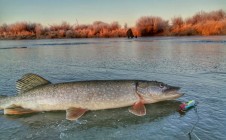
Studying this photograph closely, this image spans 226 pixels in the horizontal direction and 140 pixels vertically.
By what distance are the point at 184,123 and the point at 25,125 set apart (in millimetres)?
2279

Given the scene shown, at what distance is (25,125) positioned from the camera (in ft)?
13.9

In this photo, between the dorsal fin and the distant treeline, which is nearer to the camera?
the dorsal fin

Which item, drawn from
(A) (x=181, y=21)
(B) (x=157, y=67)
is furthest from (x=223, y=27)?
(B) (x=157, y=67)

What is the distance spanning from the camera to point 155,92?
494cm

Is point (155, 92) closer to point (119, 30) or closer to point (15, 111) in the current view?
point (15, 111)

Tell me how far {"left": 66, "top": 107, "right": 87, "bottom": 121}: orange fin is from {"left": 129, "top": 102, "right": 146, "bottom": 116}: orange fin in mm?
768

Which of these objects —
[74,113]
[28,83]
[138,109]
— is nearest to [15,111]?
[28,83]

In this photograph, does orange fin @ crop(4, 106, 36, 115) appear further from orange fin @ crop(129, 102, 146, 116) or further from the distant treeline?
the distant treeline

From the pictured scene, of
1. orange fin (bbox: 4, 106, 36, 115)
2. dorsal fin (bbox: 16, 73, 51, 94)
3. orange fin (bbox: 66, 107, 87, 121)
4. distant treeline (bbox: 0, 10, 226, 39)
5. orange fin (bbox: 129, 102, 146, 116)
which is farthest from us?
distant treeline (bbox: 0, 10, 226, 39)

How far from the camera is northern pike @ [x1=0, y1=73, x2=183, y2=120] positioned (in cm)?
471

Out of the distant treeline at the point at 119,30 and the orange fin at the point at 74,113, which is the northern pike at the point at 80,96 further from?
the distant treeline at the point at 119,30

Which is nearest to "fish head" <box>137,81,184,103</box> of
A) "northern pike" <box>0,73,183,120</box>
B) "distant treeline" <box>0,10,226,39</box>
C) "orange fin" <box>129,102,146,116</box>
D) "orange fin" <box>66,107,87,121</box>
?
"northern pike" <box>0,73,183,120</box>

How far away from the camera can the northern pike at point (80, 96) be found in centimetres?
471

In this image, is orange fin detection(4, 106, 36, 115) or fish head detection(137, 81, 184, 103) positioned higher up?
fish head detection(137, 81, 184, 103)
